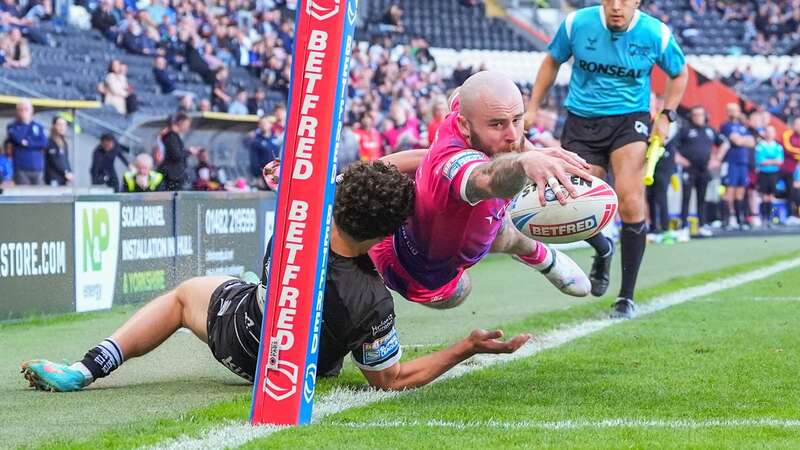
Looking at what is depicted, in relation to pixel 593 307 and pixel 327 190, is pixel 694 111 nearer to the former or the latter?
pixel 593 307

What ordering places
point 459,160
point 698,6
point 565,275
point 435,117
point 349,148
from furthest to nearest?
1. point 698,6
2. point 349,148
3. point 435,117
4. point 565,275
5. point 459,160

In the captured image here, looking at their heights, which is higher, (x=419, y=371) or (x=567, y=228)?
(x=567, y=228)

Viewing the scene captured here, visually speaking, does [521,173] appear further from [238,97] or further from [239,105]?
[238,97]

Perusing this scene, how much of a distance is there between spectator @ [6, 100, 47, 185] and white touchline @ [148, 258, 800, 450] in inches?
311

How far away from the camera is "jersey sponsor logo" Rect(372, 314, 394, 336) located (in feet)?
17.6

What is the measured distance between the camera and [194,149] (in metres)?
18.4

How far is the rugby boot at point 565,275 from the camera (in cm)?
752

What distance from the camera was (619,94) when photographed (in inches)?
354

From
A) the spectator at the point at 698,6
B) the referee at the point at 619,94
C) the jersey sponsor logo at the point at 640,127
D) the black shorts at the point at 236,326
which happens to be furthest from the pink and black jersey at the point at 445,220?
the spectator at the point at 698,6

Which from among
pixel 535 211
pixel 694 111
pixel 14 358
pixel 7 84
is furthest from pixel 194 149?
pixel 535 211

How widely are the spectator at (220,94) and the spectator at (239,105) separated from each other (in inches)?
3.6

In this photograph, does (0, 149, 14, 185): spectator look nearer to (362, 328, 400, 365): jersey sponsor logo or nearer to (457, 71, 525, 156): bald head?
(362, 328, 400, 365): jersey sponsor logo

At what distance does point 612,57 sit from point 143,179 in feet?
23.9

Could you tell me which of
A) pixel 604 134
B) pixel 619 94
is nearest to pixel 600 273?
pixel 604 134
